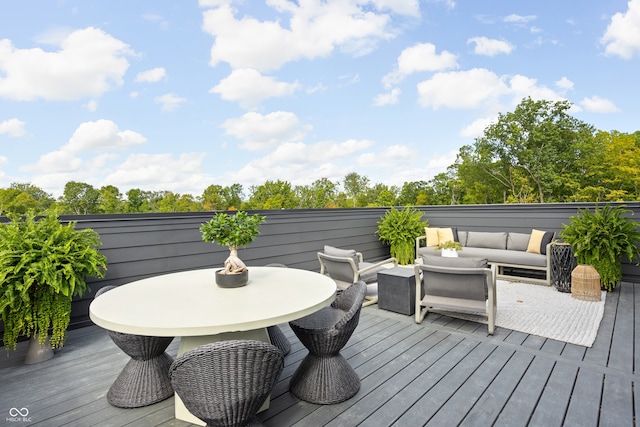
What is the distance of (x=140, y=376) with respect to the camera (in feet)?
6.32

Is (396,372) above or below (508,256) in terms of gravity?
below

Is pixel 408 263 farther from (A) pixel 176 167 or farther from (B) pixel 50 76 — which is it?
(A) pixel 176 167

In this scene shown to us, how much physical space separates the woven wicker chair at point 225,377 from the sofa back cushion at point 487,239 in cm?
554

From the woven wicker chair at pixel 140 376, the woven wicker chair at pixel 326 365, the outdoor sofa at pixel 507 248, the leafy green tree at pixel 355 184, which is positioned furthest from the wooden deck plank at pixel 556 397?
the leafy green tree at pixel 355 184

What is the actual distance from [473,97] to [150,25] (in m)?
13.1

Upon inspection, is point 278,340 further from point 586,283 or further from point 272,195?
point 272,195

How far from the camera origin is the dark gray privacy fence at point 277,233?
3428 millimetres

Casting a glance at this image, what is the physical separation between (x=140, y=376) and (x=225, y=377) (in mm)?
1045

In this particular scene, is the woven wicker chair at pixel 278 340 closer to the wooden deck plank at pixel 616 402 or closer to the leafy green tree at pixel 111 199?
the wooden deck plank at pixel 616 402

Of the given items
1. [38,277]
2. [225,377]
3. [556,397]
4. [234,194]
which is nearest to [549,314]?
[556,397]

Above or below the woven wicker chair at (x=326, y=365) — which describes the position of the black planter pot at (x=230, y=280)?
above

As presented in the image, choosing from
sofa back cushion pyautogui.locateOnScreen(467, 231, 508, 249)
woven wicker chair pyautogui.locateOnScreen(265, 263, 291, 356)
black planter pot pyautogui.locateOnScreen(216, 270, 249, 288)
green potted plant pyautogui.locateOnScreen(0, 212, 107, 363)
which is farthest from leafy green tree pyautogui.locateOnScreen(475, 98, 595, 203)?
green potted plant pyautogui.locateOnScreen(0, 212, 107, 363)

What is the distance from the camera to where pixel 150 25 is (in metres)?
7.70

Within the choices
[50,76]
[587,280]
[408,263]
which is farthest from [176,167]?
[587,280]
